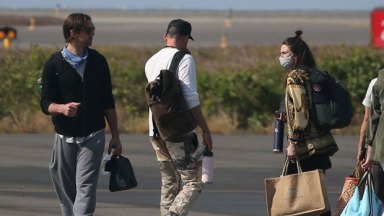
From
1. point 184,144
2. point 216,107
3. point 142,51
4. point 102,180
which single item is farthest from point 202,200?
point 142,51

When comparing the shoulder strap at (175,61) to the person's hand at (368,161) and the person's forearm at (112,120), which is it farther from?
the person's hand at (368,161)

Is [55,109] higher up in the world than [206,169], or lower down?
higher up

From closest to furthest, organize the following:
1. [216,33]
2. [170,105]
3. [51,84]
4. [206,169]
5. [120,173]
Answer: [51,84] → [120,173] → [170,105] → [206,169] → [216,33]

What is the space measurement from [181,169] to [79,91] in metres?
1.26

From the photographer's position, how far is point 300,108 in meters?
10.0

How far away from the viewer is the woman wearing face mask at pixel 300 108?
10.0m

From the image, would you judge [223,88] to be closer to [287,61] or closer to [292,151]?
[287,61]

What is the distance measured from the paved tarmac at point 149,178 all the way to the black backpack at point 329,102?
244 cm

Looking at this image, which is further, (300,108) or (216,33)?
(216,33)

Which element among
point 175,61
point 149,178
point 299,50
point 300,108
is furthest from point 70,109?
point 149,178

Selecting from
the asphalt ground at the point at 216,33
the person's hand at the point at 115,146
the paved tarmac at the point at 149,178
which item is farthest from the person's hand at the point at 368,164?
the asphalt ground at the point at 216,33

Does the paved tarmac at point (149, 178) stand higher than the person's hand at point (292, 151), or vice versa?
the person's hand at point (292, 151)

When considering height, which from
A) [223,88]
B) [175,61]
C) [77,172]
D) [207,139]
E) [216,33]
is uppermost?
[175,61]

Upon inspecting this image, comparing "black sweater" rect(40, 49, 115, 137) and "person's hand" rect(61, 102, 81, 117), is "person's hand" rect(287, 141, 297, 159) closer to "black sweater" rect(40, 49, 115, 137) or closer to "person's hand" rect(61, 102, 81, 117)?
"black sweater" rect(40, 49, 115, 137)
